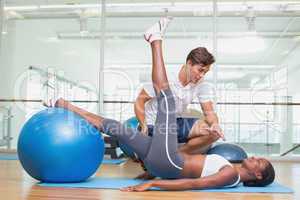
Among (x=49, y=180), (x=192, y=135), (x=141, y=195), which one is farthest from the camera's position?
(x=192, y=135)

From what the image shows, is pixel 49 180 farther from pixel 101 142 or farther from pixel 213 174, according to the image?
pixel 213 174

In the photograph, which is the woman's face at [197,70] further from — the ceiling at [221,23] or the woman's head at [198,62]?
the ceiling at [221,23]

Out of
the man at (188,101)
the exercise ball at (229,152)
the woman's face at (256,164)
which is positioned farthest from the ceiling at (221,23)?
the woman's face at (256,164)

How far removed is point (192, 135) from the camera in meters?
2.92

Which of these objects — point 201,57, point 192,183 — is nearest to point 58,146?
point 192,183

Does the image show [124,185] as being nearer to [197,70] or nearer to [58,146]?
[58,146]

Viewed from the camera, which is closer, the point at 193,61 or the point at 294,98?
the point at 193,61

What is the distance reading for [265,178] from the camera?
2557 millimetres

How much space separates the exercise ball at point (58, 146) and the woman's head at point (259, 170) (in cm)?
101

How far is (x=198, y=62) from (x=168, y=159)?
Result: 0.72m

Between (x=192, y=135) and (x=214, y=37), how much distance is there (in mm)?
2589

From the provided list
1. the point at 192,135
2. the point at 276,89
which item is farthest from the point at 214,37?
the point at 192,135

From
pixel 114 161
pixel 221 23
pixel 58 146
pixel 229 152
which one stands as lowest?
pixel 114 161

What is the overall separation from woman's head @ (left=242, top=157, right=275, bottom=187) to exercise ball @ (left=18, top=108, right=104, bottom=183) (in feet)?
3.30
